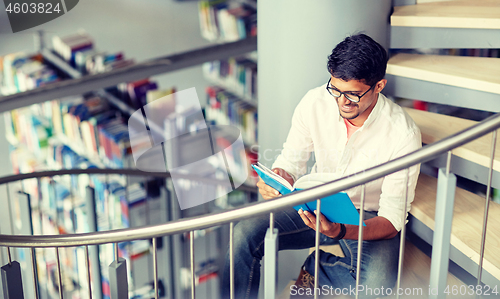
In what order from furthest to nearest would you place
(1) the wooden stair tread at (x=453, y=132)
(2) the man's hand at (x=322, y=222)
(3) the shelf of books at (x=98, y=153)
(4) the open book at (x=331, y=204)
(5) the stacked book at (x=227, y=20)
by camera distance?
(5) the stacked book at (x=227, y=20) → (3) the shelf of books at (x=98, y=153) → (1) the wooden stair tread at (x=453, y=132) → (2) the man's hand at (x=322, y=222) → (4) the open book at (x=331, y=204)

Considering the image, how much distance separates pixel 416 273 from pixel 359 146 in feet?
1.80

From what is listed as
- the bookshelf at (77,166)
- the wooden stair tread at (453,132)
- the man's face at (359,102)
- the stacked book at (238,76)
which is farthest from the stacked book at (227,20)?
the man's face at (359,102)

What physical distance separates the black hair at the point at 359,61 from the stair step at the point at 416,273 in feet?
2.52

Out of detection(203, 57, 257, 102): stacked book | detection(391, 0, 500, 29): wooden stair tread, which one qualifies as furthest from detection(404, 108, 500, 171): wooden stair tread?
detection(203, 57, 257, 102): stacked book

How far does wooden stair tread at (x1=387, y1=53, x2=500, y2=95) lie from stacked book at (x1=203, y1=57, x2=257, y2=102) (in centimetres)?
169

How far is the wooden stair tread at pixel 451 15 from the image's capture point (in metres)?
1.93

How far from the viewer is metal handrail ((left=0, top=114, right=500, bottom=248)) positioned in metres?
1.27

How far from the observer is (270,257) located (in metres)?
1.33

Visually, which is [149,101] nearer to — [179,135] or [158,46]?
[179,135]

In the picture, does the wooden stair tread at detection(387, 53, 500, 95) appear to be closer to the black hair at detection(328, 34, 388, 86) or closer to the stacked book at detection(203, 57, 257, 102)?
the black hair at detection(328, 34, 388, 86)

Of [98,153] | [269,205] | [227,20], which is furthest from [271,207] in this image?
[227,20]

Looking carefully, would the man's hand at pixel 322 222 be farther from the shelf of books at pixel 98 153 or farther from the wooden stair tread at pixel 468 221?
the shelf of books at pixel 98 153

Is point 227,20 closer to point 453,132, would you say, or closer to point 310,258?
point 453,132

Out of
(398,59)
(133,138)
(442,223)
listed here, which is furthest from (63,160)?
(442,223)
